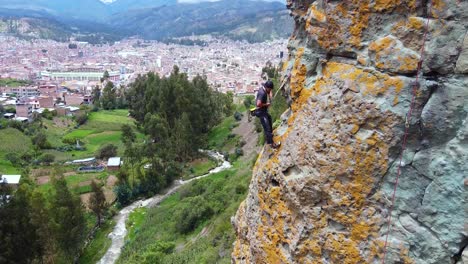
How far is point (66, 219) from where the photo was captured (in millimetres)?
31219

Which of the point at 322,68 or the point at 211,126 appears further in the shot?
the point at 211,126

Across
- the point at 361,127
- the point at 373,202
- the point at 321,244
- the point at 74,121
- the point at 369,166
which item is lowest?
the point at 74,121

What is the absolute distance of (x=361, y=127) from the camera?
7.38m

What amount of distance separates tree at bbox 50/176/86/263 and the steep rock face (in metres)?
25.8

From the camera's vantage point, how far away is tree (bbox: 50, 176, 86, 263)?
101 ft

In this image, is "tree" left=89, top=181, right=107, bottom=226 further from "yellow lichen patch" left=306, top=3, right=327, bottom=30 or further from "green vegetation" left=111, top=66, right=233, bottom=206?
"yellow lichen patch" left=306, top=3, right=327, bottom=30

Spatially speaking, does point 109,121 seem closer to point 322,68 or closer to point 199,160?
point 199,160

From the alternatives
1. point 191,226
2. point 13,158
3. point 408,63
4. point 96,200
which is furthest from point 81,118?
point 408,63

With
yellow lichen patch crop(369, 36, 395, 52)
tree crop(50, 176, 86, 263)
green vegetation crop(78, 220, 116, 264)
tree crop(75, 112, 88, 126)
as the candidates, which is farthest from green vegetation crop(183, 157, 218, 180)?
tree crop(75, 112, 88, 126)

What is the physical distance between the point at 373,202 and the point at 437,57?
256 cm

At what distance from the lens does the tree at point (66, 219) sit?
30.9 meters

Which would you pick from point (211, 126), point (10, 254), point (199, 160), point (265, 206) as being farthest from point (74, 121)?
point (265, 206)

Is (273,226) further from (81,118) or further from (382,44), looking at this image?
(81,118)

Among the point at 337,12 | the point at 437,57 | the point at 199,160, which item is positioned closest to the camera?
the point at 437,57
